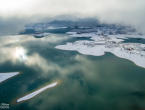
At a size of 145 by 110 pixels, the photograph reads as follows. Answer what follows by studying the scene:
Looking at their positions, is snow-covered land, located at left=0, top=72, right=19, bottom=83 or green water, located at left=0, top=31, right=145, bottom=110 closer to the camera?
green water, located at left=0, top=31, right=145, bottom=110

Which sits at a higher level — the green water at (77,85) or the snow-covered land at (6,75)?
the snow-covered land at (6,75)

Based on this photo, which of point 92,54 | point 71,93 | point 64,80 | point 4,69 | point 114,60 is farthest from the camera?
point 92,54

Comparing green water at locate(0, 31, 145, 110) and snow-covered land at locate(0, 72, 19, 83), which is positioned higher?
snow-covered land at locate(0, 72, 19, 83)

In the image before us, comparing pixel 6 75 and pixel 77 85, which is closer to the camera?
pixel 77 85

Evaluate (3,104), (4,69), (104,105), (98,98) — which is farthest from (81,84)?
(4,69)

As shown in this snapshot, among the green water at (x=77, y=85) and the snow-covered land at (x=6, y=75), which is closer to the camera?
the green water at (x=77, y=85)

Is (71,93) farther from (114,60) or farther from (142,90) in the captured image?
(114,60)

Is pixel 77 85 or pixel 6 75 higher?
pixel 6 75

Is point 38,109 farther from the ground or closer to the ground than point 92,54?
closer to the ground
